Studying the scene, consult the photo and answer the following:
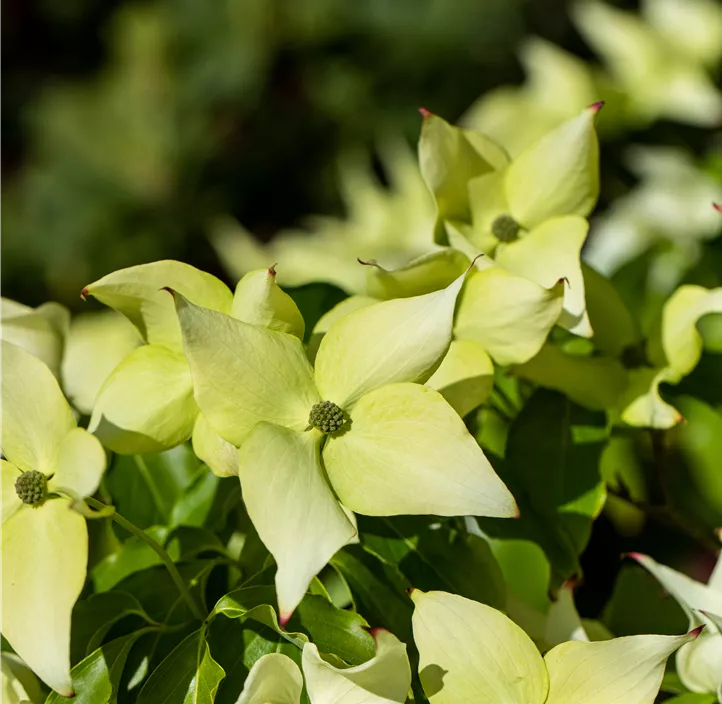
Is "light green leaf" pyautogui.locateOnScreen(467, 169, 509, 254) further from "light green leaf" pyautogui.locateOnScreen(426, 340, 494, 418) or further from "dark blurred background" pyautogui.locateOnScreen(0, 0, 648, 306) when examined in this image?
"dark blurred background" pyautogui.locateOnScreen(0, 0, 648, 306)

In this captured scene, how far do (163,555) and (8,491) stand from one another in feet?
0.24

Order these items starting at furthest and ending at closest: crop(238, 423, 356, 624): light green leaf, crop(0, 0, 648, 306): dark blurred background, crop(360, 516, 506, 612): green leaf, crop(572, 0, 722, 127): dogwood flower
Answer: crop(0, 0, 648, 306): dark blurred background < crop(572, 0, 722, 127): dogwood flower < crop(360, 516, 506, 612): green leaf < crop(238, 423, 356, 624): light green leaf

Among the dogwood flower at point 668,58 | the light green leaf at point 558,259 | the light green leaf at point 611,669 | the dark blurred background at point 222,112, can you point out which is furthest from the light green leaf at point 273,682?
the dark blurred background at point 222,112

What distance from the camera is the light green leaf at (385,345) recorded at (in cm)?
38

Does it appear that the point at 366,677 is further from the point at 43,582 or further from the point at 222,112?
the point at 222,112

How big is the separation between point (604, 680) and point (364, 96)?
6.05 feet

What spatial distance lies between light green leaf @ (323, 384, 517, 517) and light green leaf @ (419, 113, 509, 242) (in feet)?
0.49

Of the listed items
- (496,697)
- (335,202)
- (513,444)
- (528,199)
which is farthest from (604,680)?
(335,202)

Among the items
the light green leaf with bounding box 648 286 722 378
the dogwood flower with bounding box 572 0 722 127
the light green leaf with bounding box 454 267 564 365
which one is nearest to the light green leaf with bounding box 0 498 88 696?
the light green leaf with bounding box 454 267 564 365

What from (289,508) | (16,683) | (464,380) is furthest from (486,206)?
(16,683)

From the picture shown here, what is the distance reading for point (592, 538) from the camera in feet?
2.15

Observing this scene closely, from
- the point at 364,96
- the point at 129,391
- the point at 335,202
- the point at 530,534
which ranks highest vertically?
the point at 129,391

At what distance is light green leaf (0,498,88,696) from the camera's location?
1.13 feet

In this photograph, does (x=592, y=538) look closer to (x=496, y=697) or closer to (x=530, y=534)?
(x=530, y=534)
